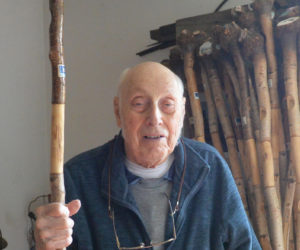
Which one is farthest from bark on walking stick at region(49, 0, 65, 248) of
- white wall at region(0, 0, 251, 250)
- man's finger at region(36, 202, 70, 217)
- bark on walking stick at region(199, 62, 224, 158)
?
white wall at region(0, 0, 251, 250)

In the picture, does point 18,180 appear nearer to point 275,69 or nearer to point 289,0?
point 275,69

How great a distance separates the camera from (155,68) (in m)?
1.16

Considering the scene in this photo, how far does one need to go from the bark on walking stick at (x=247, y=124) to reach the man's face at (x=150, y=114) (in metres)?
0.58

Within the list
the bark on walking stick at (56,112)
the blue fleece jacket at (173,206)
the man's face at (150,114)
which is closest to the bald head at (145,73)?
the man's face at (150,114)

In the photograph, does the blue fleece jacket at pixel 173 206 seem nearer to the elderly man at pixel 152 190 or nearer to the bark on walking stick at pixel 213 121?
the elderly man at pixel 152 190

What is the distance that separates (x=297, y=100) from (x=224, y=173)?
1.91ft

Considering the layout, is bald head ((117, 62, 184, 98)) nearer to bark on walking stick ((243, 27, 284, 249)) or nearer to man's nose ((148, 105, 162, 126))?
man's nose ((148, 105, 162, 126))

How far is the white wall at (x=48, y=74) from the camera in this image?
82.0 inches

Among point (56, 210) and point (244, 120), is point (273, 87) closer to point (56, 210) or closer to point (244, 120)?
point (244, 120)

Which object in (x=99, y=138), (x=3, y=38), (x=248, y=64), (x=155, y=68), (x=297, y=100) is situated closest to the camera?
(x=155, y=68)

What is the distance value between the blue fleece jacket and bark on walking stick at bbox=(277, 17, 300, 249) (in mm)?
A: 446

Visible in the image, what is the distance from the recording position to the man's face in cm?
112

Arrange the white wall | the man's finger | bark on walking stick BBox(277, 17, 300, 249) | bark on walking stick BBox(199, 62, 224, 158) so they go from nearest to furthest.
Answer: the man's finger, bark on walking stick BBox(277, 17, 300, 249), bark on walking stick BBox(199, 62, 224, 158), the white wall

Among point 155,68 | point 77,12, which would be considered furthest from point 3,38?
point 155,68
